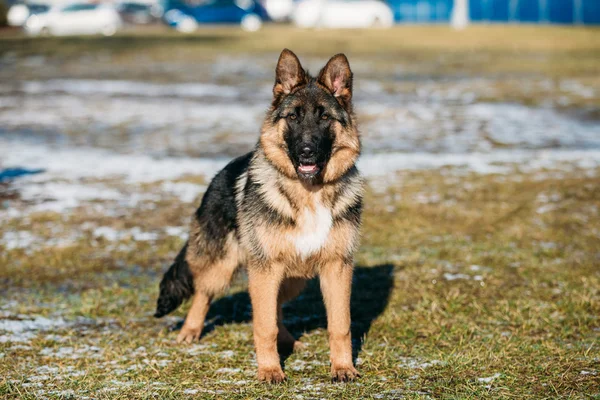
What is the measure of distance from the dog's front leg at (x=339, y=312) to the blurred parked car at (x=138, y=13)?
57.4 meters

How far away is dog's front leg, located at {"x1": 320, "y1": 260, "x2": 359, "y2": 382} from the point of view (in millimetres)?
5234

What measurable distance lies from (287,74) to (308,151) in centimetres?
64

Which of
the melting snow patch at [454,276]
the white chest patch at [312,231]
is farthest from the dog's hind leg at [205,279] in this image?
the melting snow patch at [454,276]

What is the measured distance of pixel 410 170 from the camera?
39.5 ft

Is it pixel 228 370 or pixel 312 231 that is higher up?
pixel 312 231

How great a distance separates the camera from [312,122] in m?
5.20

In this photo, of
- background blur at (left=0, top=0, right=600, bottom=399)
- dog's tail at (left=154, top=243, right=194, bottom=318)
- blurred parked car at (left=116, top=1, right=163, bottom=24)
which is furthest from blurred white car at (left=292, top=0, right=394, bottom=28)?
dog's tail at (left=154, top=243, right=194, bottom=318)

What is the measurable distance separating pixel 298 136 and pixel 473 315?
244 cm

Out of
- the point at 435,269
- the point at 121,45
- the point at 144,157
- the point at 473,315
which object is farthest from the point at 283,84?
the point at 121,45

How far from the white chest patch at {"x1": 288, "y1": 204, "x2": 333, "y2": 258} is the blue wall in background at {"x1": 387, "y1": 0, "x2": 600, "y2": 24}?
144 ft

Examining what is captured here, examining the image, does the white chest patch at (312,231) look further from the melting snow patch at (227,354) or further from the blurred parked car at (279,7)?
the blurred parked car at (279,7)

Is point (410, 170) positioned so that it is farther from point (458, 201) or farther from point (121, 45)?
point (121, 45)

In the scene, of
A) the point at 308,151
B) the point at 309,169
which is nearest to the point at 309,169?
the point at 309,169

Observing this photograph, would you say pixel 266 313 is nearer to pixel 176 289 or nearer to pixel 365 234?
pixel 176 289
